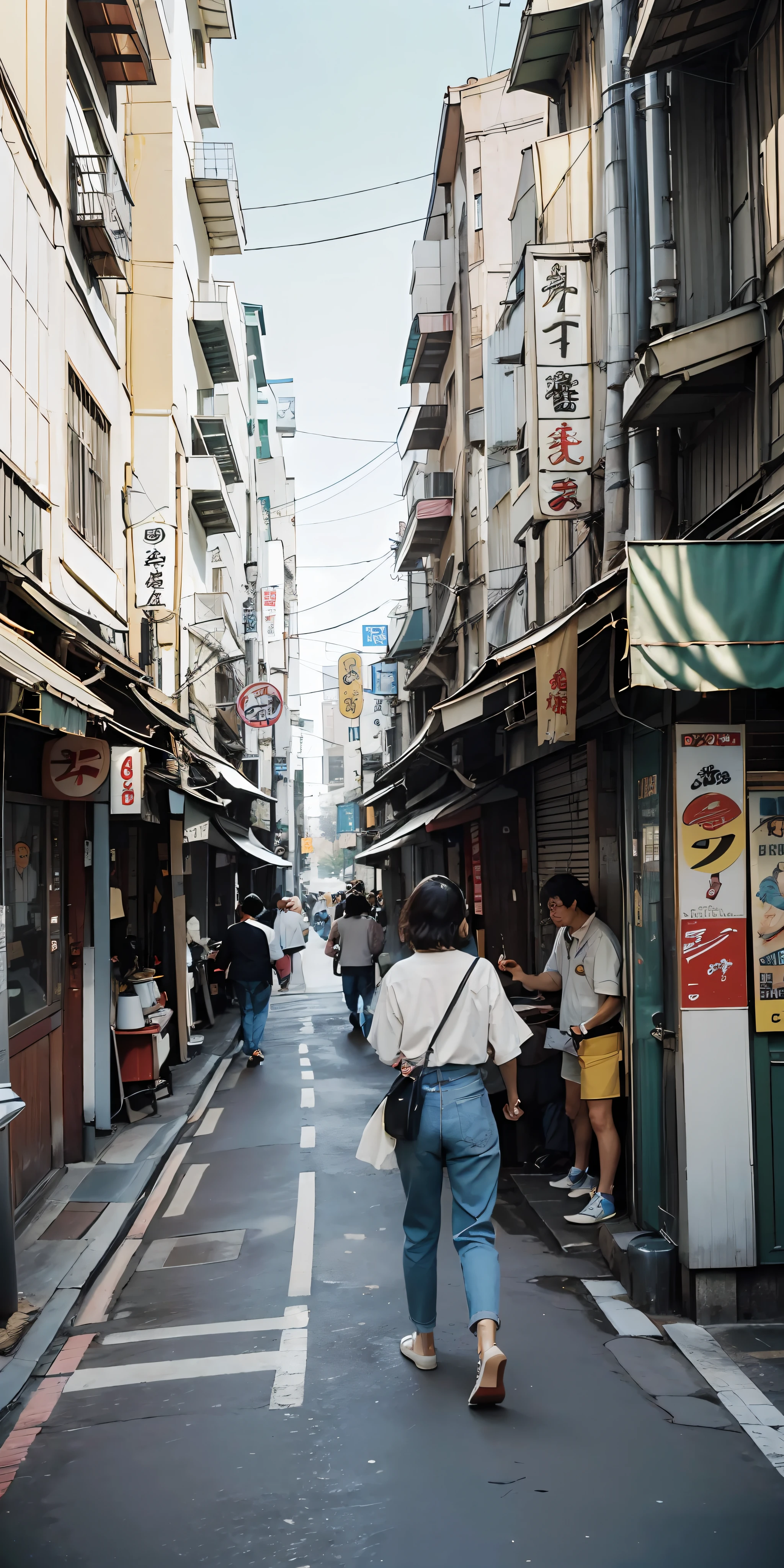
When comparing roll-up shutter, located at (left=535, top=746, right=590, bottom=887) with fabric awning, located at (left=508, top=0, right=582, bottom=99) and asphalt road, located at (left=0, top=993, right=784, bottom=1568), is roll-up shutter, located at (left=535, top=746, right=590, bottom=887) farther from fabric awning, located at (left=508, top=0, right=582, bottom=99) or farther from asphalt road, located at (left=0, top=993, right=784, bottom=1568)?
fabric awning, located at (left=508, top=0, right=582, bottom=99)

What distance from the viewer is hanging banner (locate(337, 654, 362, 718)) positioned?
4925 cm

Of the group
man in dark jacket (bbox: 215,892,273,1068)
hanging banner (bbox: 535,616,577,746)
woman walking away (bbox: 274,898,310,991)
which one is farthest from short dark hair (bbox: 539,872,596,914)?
woman walking away (bbox: 274,898,310,991)

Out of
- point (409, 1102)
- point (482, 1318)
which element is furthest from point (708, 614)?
point (482, 1318)

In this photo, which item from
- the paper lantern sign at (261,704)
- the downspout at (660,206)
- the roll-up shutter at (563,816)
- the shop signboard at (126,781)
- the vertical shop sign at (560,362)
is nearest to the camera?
the downspout at (660,206)

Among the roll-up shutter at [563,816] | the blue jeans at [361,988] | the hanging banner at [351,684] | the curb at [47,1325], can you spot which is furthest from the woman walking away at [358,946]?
the hanging banner at [351,684]

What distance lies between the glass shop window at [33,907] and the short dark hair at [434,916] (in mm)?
3450

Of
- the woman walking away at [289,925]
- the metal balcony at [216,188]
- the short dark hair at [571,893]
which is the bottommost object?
the woman walking away at [289,925]

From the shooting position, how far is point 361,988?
18516mm

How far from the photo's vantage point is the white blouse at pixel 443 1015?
543cm

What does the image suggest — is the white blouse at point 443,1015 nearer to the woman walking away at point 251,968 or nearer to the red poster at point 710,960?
the red poster at point 710,960

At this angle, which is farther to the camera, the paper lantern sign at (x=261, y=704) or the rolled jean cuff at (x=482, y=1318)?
the paper lantern sign at (x=261, y=704)

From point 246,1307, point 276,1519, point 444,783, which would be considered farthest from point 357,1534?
point 444,783

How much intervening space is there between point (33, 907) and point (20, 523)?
284cm

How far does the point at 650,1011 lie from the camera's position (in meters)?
7.14
